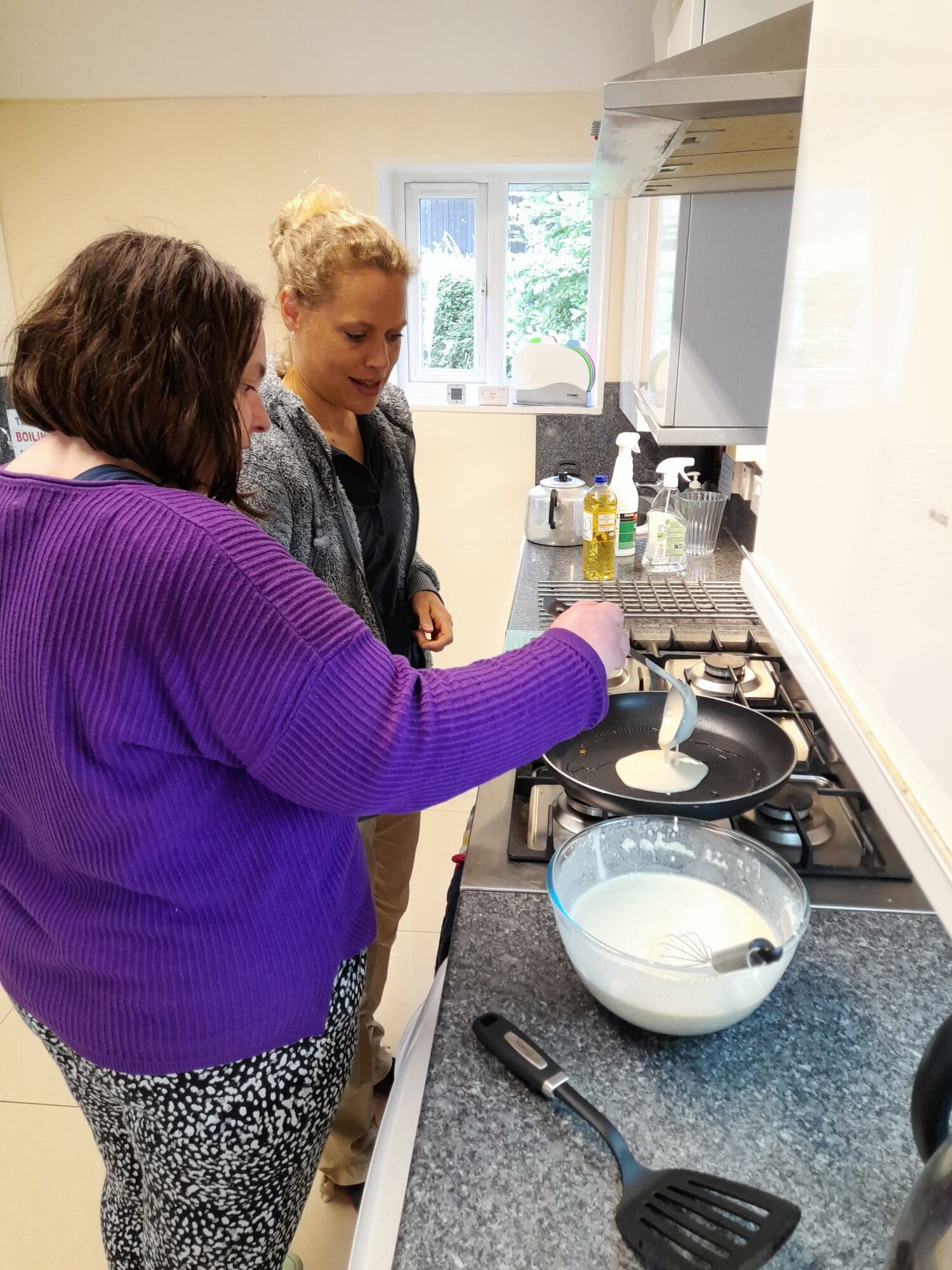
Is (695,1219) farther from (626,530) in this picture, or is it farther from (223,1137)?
(626,530)

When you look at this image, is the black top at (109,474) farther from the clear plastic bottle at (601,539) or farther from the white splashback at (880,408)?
the clear plastic bottle at (601,539)

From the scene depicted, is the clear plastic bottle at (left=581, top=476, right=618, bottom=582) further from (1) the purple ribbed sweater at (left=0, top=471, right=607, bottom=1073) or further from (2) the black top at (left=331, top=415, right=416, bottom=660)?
(1) the purple ribbed sweater at (left=0, top=471, right=607, bottom=1073)

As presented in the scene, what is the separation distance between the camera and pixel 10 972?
93 centimetres

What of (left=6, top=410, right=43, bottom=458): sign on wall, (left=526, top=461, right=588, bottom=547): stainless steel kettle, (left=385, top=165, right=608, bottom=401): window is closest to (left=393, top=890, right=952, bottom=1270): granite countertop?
(left=526, top=461, right=588, bottom=547): stainless steel kettle

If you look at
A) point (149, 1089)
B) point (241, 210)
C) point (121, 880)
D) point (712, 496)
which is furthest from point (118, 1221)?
point (241, 210)

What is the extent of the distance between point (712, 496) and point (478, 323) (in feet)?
3.72

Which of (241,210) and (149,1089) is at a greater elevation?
(241,210)

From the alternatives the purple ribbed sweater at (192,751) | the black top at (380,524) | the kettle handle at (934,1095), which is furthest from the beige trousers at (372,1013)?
the kettle handle at (934,1095)

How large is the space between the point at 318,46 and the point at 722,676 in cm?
216

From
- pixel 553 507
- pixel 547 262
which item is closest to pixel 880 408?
pixel 553 507

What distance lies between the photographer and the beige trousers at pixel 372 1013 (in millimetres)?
1561

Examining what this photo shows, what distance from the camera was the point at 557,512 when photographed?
2.38 m

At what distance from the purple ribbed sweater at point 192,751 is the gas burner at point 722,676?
69 centimetres

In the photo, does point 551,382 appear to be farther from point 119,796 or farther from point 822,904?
point 119,796
